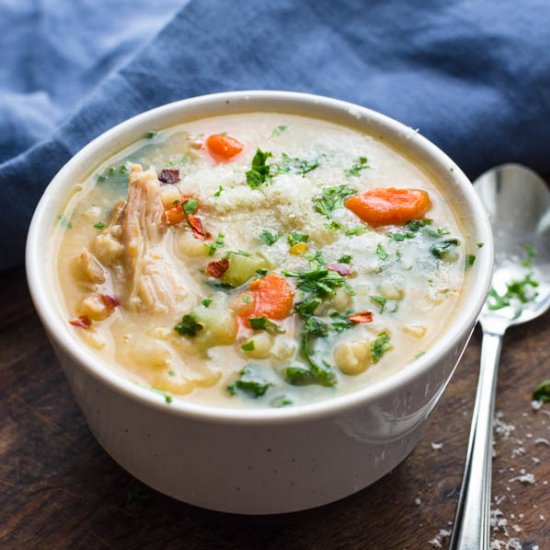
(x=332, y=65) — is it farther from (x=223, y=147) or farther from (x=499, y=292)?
(x=499, y=292)

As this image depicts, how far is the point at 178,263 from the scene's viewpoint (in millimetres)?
2092

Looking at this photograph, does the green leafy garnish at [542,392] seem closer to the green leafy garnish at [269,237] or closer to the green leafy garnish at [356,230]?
the green leafy garnish at [356,230]

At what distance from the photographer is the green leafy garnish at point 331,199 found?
2.21 meters

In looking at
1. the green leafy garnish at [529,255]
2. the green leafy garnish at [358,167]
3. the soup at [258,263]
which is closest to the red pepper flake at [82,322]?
the soup at [258,263]

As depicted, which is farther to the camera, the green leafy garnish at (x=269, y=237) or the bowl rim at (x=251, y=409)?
the green leafy garnish at (x=269, y=237)

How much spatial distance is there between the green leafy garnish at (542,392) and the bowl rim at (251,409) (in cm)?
64

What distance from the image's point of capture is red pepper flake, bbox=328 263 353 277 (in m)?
2.06

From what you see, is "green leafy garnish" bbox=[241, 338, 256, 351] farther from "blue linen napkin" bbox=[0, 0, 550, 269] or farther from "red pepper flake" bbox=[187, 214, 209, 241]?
"blue linen napkin" bbox=[0, 0, 550, 269]

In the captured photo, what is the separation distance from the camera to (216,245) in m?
2.11

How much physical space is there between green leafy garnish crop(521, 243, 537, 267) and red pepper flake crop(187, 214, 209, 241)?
3.97ft

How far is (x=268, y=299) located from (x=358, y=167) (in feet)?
1.88

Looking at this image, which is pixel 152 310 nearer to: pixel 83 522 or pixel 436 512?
pixel 83 522

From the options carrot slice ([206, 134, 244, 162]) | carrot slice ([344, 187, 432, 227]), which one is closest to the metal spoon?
carrot slice ([344, 187, 432, 227])

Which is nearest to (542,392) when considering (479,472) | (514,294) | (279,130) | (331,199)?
(514,294)
